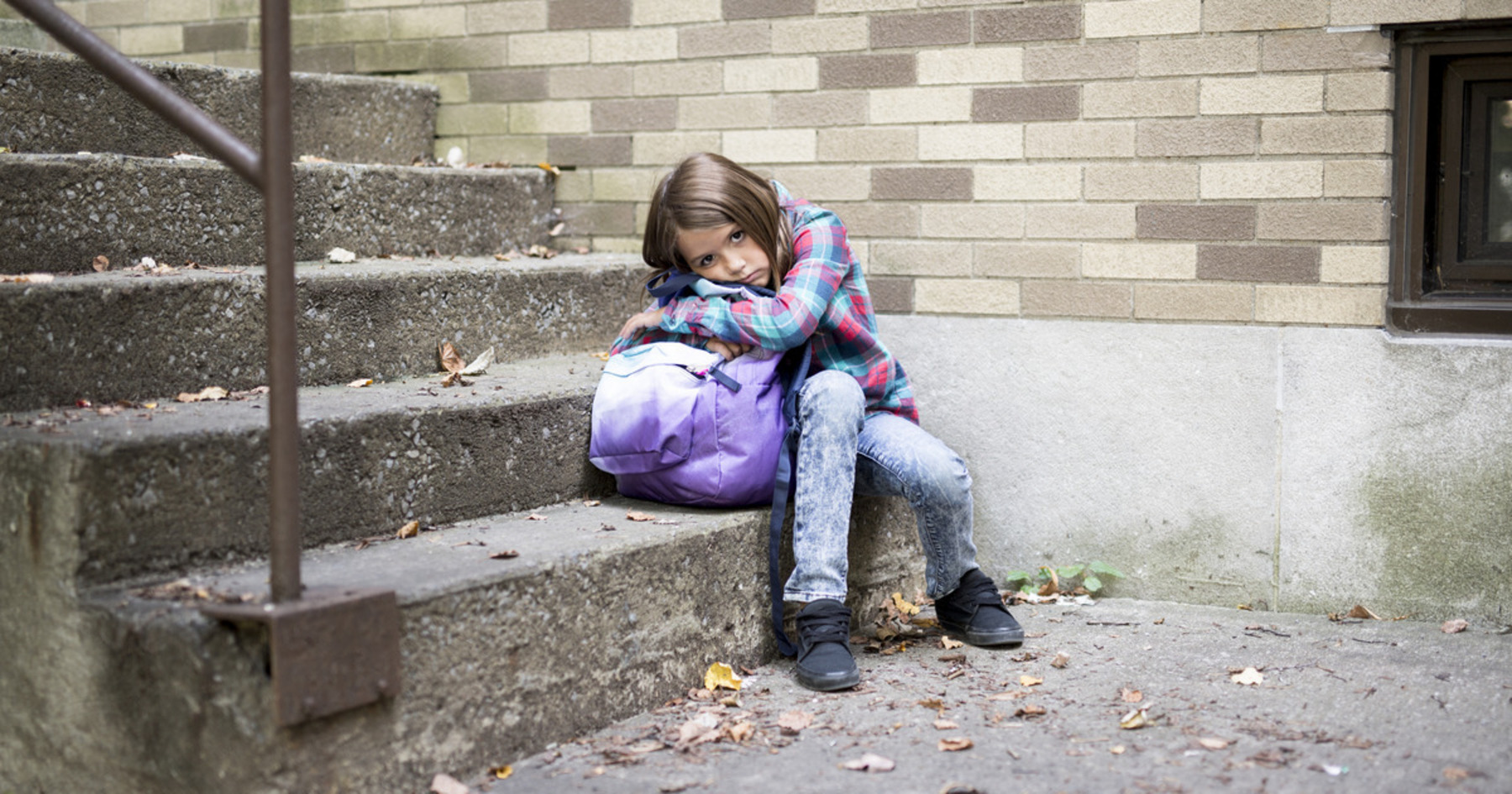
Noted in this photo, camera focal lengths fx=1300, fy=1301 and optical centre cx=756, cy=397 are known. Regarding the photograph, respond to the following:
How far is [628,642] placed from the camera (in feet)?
9.30

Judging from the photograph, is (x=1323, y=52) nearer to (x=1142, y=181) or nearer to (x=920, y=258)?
(x=1142, y=181)

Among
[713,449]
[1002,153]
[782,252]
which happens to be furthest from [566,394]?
[1002,153]

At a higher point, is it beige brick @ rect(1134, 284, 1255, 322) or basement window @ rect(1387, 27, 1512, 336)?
basement window @ rect(1387, 27, 1512, 336)

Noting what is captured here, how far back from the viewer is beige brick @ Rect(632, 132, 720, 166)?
4.20 metres

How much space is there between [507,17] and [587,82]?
0.39 meters

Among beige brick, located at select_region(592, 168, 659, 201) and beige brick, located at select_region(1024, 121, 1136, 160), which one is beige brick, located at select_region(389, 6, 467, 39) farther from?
beige brick, located at select_region(1024, 121, 1136, 160)

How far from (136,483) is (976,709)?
5.85ft

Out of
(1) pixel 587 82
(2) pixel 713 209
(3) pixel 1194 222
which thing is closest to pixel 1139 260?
(3) pixel 1194 222

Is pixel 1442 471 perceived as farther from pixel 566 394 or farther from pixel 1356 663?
pixel 566 394

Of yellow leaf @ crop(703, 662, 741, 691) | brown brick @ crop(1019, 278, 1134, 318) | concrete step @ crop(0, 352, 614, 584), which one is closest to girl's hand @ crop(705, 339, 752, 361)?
concrete step @ crop(0, 352, 614, 584)

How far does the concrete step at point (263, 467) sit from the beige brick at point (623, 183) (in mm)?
1017

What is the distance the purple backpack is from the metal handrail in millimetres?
1098

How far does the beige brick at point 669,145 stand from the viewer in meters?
4.20

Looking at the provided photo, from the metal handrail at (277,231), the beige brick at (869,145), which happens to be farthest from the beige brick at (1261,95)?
the metal handrail at (277,231)
